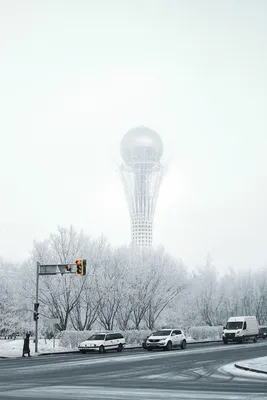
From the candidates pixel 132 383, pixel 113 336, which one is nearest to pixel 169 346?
pixel 113 336

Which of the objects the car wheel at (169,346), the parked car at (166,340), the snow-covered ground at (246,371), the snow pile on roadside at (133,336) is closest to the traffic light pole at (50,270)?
the snow pile on roadside at (133,336)

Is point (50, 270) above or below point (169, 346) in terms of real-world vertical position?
above

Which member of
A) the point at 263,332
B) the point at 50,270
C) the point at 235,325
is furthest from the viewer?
the point at 263,332

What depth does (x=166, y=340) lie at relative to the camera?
45625 millimetres

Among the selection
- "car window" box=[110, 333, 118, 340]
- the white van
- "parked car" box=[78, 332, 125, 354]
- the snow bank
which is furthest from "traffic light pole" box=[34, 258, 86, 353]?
the snow bank

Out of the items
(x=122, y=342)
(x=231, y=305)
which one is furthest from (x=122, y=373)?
(x=231, y=305)

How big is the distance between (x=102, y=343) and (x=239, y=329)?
18.6 metres

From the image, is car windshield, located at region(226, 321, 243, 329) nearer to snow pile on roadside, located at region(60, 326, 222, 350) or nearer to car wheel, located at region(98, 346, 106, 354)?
A: snow pile on roadside, located at region(60, 326, 222, 350)

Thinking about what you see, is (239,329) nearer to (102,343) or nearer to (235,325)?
(235,325)

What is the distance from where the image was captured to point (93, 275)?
62938 mm

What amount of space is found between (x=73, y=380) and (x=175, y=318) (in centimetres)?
6818

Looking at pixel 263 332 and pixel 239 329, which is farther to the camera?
pixel 263 332

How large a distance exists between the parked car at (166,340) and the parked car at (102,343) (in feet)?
8.18

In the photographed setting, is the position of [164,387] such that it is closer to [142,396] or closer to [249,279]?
[142,396]
